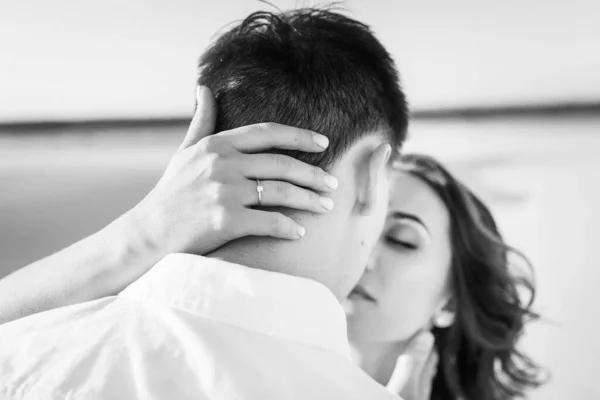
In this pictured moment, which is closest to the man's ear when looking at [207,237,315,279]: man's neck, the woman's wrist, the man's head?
the man's head

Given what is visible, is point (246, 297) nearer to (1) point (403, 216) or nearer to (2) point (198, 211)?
(2) point (198, 211)

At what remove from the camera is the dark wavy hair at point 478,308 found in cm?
138

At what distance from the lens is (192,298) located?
60cm

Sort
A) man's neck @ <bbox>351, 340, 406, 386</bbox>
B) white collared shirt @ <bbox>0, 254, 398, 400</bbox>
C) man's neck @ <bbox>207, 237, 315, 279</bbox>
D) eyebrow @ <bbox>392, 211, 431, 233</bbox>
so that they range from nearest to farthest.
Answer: white collared shirt @ <bbox>0, 254, 398, 400</bbox>, man's neck @ <bbox>207, 237, 315, 279</bbox>, eyebrow @ <bbox>392, 211, 431, 233</bbox>, man's neck @ <bbox>351, 340, 406, 386</bbox>

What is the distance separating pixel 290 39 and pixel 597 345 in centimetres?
118

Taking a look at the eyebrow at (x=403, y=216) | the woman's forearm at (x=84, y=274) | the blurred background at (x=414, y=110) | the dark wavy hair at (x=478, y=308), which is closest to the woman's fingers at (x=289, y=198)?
the woman's forearm at (x=84, y=274)

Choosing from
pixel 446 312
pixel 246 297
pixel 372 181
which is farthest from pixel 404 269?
pixel 246 297

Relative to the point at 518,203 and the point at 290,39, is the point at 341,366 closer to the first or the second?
the point at 290,39

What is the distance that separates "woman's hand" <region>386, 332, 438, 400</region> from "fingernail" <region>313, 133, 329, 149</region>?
81 cm

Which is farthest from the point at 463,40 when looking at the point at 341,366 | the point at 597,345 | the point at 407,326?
the point at 341,366

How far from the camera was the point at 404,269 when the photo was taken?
4.28 feet

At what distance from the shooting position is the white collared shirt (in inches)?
21.6

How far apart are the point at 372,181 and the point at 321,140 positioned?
0.08m

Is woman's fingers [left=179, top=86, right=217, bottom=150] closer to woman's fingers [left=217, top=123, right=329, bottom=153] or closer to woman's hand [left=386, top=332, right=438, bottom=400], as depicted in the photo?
woman's fingers [left=217, top=123, right=329, bottom=153]
